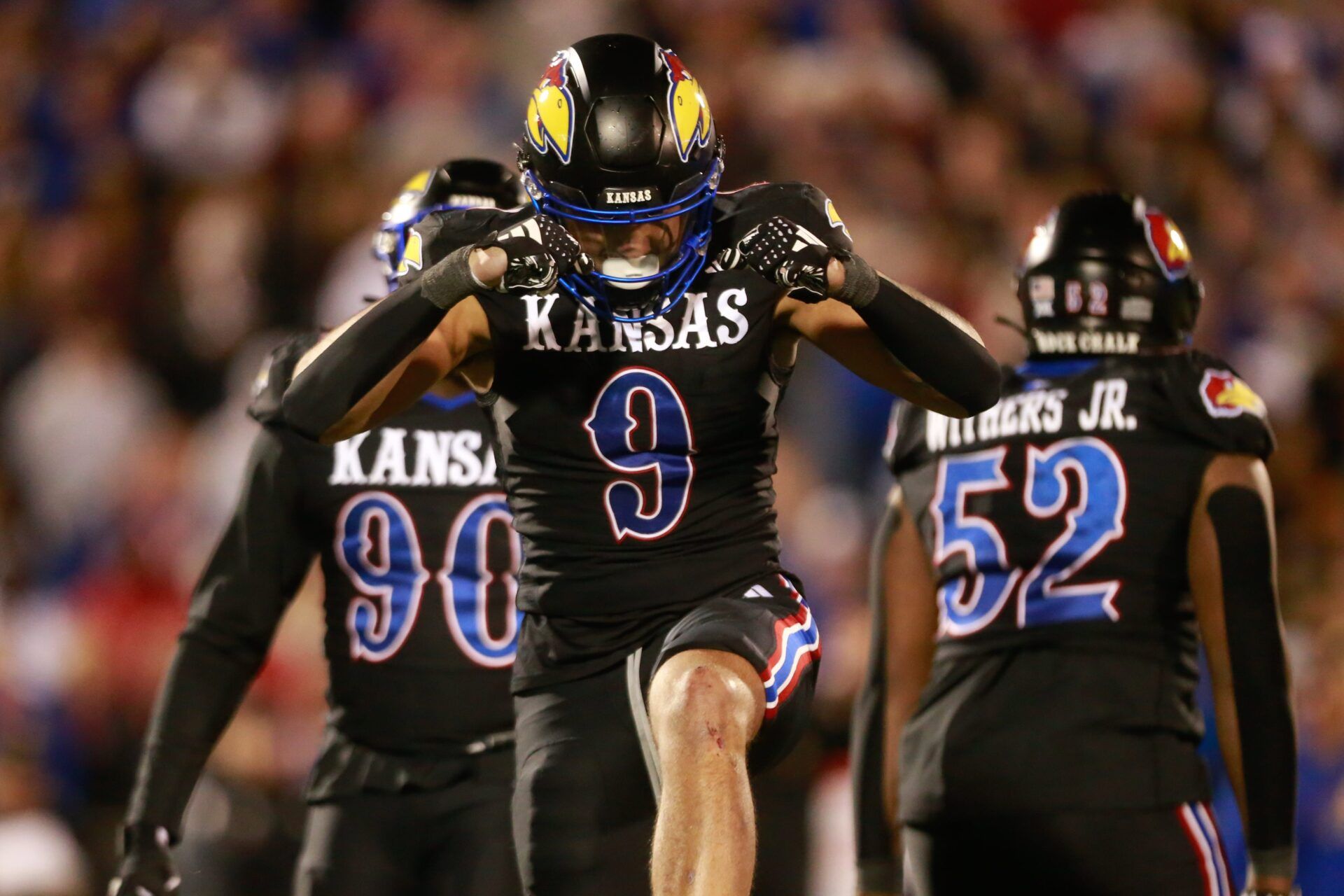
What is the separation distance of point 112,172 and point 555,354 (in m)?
7.02

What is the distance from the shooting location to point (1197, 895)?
4551 mm

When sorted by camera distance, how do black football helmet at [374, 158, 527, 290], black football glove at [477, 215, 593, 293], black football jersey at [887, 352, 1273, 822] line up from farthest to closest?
black football helmet at [374, 158, 527, 290] → black football jersey at [887, 352, 1273, 822] → black football glove at [477, 215, 593, 293]

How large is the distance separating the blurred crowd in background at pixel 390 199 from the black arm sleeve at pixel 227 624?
2.61 m

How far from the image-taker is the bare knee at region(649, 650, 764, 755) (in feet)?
12.0

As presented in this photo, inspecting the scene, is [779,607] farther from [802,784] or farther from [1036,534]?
[802,784]

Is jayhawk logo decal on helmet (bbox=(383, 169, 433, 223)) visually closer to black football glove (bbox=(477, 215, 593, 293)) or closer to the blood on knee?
black football glove (bbox=(477, 215, 593, 293))

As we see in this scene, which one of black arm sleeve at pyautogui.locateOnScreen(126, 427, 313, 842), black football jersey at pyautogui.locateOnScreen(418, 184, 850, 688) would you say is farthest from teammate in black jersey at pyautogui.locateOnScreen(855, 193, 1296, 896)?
black arm sleeve at pyautogui.locateOnScreen(126, 427, 313, 842)

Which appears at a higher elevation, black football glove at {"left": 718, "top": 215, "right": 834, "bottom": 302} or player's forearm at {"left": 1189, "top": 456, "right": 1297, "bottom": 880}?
black football glove at {"left": 718, "top": 215, "right": 834, "bottom": 302}

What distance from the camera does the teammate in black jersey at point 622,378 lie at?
13.3 feet

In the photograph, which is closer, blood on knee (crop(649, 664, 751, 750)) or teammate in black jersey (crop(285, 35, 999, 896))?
blood on knee (crop(649, 664, 751, 750))

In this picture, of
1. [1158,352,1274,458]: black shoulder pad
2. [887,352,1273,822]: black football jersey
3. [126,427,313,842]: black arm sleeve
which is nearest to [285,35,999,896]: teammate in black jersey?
[887,352,1273,822]: black football jersey

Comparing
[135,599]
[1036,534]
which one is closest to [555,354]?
[1036,534]

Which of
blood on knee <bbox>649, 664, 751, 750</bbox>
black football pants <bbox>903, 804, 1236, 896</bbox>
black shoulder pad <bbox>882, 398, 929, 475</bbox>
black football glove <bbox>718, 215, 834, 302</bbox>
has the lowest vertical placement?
black football pants <bbox>903, 804, 1236, 896</bbox>

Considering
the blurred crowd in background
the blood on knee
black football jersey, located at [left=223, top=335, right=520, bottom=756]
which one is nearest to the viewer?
the blood on knee
